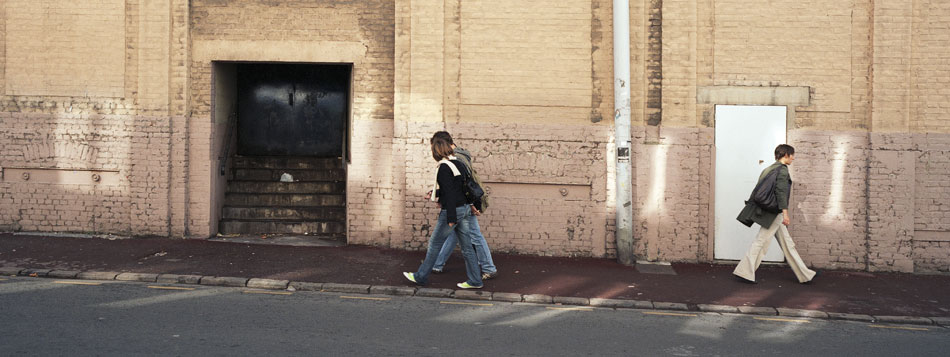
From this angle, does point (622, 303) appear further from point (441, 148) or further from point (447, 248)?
point (441, 148)

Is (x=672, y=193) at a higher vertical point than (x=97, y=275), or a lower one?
higher

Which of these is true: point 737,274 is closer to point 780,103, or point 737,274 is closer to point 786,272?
point 786,272

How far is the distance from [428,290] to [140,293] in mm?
3057

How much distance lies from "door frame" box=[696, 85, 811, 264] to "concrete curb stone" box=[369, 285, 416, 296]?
4.76 meters

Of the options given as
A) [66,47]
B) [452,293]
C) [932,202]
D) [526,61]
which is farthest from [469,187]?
[66,47]

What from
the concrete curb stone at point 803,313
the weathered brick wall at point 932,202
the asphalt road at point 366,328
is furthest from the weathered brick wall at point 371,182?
the weathered brick wall at point 932,202

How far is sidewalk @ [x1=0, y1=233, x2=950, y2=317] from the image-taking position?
830 centimetres

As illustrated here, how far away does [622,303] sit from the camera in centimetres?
792

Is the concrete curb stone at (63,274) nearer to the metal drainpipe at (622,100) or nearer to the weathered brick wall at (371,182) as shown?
the weathered brick wall at (371,182)

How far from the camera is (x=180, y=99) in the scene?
11219 mm

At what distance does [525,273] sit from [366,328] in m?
3.34

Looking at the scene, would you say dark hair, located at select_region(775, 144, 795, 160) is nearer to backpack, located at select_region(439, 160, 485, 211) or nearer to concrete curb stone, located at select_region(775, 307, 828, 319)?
concrete curb stone, located at select_region(775, 307, 828, 319)

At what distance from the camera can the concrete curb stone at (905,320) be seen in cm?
→ 750

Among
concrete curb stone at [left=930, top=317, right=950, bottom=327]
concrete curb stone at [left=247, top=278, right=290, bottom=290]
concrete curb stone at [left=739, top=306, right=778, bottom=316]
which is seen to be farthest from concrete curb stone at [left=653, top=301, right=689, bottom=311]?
concrete curb stone at [left=247, top=278, right=290, bottom=290]
